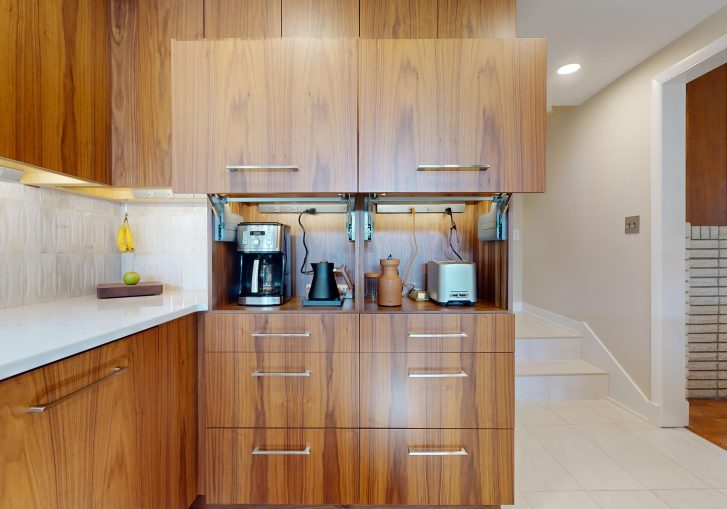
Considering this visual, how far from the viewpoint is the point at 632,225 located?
2.39 m

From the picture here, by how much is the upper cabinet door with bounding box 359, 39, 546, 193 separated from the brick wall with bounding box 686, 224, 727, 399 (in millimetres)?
1990

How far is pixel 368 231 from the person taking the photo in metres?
1.51

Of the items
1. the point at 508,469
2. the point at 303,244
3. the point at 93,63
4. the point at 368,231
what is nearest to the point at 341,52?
the point at 368,231

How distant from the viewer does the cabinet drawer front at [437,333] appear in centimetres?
137

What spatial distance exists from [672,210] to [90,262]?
11.0 feet

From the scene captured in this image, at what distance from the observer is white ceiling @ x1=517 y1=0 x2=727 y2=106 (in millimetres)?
1770

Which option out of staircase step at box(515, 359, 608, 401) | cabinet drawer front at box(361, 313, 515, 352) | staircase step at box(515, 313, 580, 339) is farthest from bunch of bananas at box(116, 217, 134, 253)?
staircase step at box(515, 313, 580, 339)

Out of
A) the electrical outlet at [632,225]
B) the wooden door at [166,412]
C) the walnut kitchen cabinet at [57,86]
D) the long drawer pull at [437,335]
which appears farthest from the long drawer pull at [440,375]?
the electrical outlet at [632,225]

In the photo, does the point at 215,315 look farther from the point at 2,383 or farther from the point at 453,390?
the point at 453,390

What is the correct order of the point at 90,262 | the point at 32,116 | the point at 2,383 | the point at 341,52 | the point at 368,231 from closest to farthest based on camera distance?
the point at 2,383 → the point at 32,116 → the point at 341,52 → the point at 368,231 → the point at 90,262

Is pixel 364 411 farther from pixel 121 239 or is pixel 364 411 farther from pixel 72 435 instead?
pixel 121 239

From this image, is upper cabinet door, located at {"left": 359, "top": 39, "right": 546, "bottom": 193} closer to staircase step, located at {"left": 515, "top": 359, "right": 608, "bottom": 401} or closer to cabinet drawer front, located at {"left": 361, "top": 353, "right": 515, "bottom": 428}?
cabinet drawer front, located at {"left": 361, "top": 353, "right": 515, "bottom": 428}

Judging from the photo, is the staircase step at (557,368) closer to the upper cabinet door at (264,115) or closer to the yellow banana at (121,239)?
the upper cabinet door at (264,115)

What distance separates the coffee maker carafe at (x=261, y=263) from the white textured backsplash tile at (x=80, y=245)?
59cm
